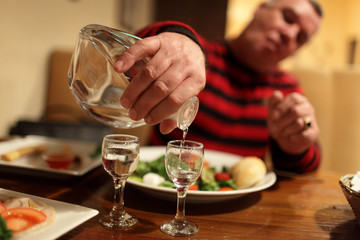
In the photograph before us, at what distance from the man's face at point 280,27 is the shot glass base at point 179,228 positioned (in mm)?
1080

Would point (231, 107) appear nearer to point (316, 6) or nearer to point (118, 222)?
point (316, 6)

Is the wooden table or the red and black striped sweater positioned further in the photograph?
the red and black striped sweater

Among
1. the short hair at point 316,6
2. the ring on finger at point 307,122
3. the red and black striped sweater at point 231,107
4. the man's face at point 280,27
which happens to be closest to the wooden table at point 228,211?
the ring on finger at point 307,122

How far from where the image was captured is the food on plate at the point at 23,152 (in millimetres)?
820

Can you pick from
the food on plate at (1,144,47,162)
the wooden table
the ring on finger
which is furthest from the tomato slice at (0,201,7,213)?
the ring on finger

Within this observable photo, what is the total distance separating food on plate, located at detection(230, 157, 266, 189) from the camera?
789 mm

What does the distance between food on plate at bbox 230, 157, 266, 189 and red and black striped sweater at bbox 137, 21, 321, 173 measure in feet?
1.80

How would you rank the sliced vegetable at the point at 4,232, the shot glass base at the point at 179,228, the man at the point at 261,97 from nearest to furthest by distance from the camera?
the sliced vegetable at the point at 4,232, the shot glass base at the point at 179,228, the man at the point at 261,97

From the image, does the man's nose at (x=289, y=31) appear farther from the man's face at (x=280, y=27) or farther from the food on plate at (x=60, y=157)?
the food on plate at (x=60, y=157)

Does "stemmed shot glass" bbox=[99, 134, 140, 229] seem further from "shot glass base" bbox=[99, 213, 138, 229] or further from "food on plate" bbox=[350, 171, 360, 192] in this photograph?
"food on plate" bbox=[350, 171, 360, 192]

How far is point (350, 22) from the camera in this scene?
4.42 meters

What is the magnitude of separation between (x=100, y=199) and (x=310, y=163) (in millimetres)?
799

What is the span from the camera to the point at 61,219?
496mm

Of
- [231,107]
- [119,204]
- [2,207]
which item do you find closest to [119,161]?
[119,204]
